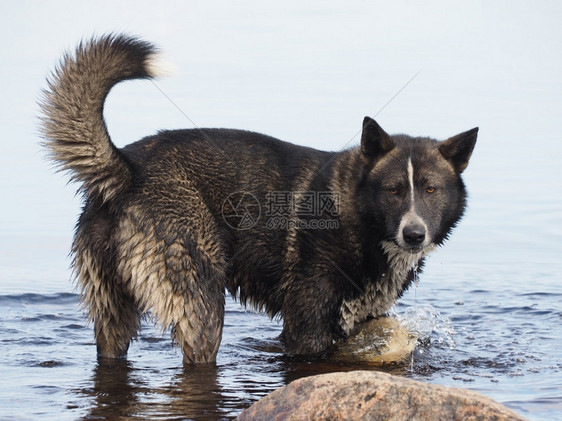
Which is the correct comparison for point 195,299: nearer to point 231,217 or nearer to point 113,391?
point 231,217

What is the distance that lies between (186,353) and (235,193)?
1263mm

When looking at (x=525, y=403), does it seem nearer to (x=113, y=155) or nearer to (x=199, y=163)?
(x=199, y=163)

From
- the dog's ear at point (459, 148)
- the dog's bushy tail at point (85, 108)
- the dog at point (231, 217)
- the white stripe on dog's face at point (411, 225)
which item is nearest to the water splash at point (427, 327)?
the dog at point (231, 217)

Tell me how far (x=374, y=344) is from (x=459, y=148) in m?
1.71

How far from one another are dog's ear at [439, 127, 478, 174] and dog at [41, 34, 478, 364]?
1 centimetres

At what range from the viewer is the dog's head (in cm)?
629

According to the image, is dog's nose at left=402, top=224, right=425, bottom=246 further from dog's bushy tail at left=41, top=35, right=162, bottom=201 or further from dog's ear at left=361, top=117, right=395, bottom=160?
dog's bushy tail at left=41, top=35, right=162, bottom=201

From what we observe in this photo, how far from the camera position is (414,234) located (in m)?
6.17

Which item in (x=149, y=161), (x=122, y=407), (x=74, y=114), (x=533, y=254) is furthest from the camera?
(x=533, y=254)

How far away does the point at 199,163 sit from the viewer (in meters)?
6.37

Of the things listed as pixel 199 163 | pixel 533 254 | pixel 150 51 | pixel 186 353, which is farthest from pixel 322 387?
pixel 533 254

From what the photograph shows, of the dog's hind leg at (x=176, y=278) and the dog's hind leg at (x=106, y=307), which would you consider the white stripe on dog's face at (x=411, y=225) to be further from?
the dog's hind leg at (x=106, y=307)

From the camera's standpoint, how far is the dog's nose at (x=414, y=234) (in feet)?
20.2

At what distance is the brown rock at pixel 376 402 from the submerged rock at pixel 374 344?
7.44 feet
